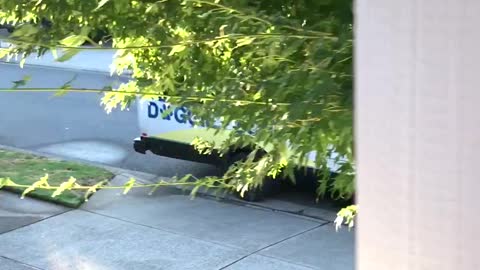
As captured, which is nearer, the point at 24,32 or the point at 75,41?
the point at 75,41

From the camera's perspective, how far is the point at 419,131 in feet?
3.11

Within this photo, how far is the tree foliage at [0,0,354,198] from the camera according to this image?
1.49 m

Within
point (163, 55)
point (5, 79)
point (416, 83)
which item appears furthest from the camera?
point (5, 79)

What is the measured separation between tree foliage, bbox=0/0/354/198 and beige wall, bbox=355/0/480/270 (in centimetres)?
45

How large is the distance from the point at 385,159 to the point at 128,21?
3.32ft

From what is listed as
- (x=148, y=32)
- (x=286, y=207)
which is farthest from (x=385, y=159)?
(x=286, y=207)

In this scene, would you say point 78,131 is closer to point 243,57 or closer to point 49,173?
point 49,173

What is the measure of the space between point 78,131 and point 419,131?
1089 centimetres

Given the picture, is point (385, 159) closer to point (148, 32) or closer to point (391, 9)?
point (391, 9)

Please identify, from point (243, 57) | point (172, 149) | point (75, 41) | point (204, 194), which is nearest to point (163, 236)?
point (204, 194)

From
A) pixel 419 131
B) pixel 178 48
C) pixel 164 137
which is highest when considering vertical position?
pixel 178 48

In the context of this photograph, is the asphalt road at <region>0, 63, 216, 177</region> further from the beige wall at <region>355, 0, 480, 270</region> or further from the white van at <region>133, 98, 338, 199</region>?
the beige wall at <region>355, 0, 480, 270</region>

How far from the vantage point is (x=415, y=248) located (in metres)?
0.98

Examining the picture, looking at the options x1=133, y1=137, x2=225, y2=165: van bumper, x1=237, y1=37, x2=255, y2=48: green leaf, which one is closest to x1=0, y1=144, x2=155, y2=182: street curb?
x1=133, y1=137, x2=225, y2=165: van bumper
